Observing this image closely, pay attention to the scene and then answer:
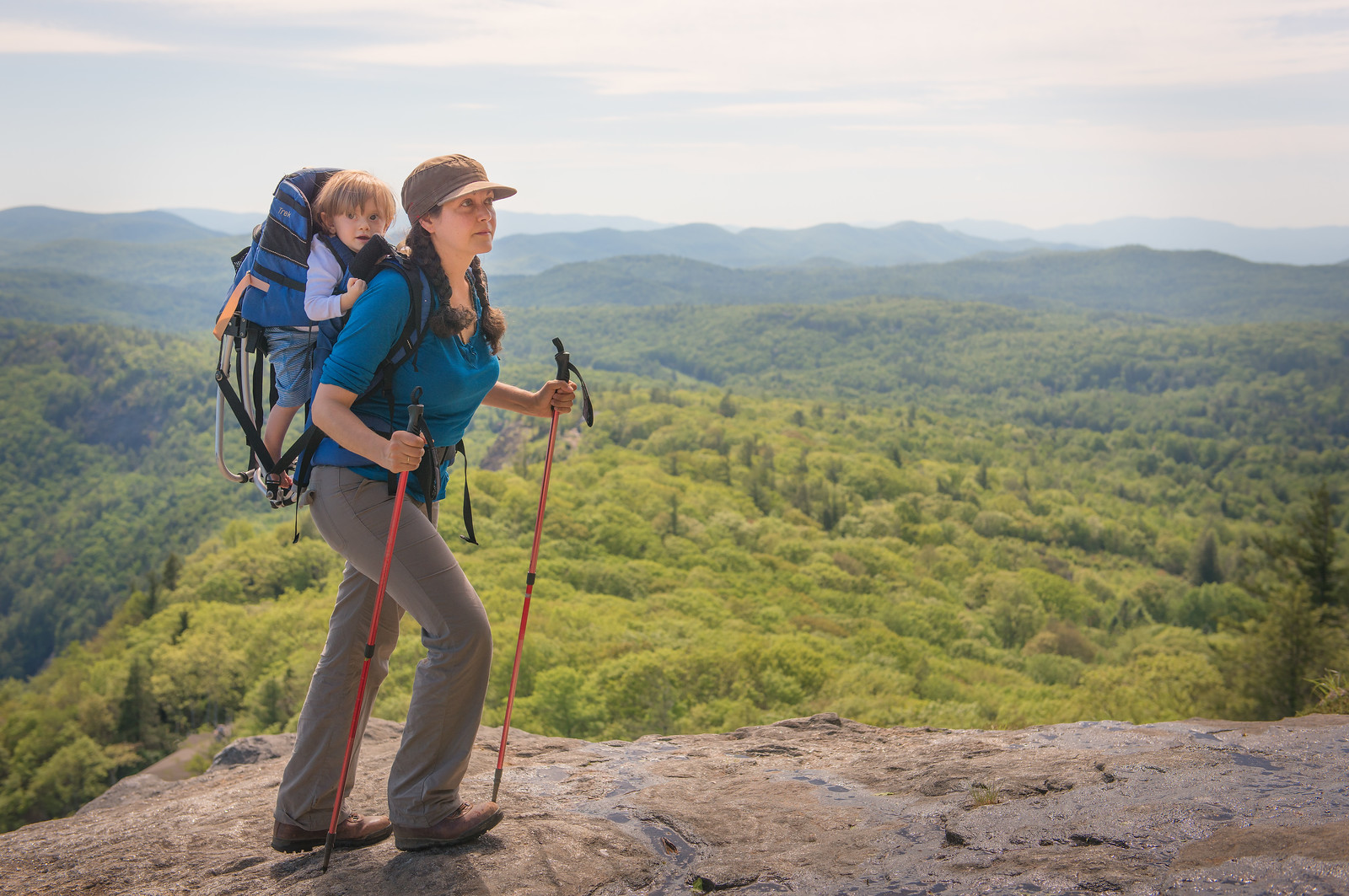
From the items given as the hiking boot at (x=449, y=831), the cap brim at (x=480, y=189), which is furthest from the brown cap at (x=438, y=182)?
the hiking boot at (x=449, y=831)

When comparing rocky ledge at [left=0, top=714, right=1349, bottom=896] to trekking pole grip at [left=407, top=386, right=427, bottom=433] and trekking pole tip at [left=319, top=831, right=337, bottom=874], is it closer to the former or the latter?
trekking pole tip at [left=319, top=831, right=337, bottom=874]

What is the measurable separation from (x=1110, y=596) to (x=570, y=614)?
5751cm

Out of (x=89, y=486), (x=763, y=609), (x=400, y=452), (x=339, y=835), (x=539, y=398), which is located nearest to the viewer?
(x=400, y=452)

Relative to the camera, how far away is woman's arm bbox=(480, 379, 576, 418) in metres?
4.87

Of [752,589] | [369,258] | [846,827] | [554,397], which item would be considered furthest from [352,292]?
[752,589]

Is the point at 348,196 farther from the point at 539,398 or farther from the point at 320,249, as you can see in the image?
the point at 539,398

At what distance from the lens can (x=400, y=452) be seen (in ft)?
12.1

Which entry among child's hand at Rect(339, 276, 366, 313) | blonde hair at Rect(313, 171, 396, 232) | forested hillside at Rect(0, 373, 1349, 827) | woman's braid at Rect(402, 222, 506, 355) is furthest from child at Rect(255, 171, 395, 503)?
forested hillside at Rect(0, 373, 1349, 827)

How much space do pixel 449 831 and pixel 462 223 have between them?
2.78 metres

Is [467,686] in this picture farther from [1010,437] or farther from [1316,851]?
[1010,437]

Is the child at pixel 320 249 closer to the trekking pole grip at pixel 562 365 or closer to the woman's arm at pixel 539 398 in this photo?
the woman's arm at pixel 539 398

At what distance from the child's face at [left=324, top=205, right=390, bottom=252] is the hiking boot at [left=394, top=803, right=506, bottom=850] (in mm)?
2785

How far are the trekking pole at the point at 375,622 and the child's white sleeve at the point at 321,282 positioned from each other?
24.4 inches

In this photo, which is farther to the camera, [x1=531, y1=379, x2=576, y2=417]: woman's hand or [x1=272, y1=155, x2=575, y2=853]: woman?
[x1=531, y1=379, x2=576, y2=417]: woman's hand
